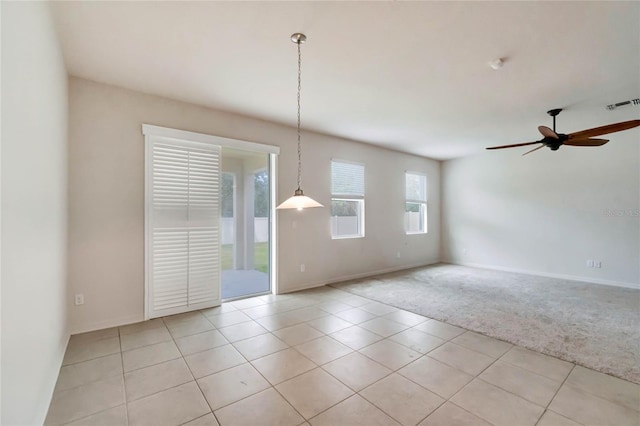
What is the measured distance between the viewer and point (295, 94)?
3518 mm

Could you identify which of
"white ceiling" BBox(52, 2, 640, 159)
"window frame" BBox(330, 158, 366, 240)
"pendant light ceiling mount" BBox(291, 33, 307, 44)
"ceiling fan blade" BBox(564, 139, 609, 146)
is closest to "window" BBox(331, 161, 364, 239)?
"window frame" BBox(330, 158, 366, 240)

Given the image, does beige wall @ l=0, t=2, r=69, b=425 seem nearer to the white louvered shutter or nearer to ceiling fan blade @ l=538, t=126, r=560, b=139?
the white louvered shutter

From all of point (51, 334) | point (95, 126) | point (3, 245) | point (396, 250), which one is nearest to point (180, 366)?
point (51, 334)

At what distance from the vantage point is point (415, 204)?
23.6 feet

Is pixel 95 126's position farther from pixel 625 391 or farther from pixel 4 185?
pixel 625 391

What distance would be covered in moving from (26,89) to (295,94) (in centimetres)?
250

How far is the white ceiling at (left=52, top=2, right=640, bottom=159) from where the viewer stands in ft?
6.91

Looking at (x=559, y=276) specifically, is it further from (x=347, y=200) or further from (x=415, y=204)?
(x=347, y=200)

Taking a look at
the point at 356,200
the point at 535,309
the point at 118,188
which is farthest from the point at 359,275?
the point at 118,188

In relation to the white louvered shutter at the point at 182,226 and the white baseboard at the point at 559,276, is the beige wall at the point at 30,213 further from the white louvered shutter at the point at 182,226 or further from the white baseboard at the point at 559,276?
the white baseboard at the point at 559,276

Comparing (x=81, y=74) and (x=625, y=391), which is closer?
(x=625, y=391)

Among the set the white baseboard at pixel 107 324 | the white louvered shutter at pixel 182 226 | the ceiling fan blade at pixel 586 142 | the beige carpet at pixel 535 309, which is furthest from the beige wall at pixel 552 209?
the white baseboard at pixel 107 324

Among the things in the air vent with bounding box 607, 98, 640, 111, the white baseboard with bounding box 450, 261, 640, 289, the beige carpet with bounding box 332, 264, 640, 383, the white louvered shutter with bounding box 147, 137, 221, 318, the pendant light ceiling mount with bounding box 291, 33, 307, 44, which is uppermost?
the pendant light ceiling mount with bounding box 291, 33, 307, 44

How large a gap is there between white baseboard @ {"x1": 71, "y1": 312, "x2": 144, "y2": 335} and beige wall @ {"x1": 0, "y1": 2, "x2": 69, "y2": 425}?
663 mm
